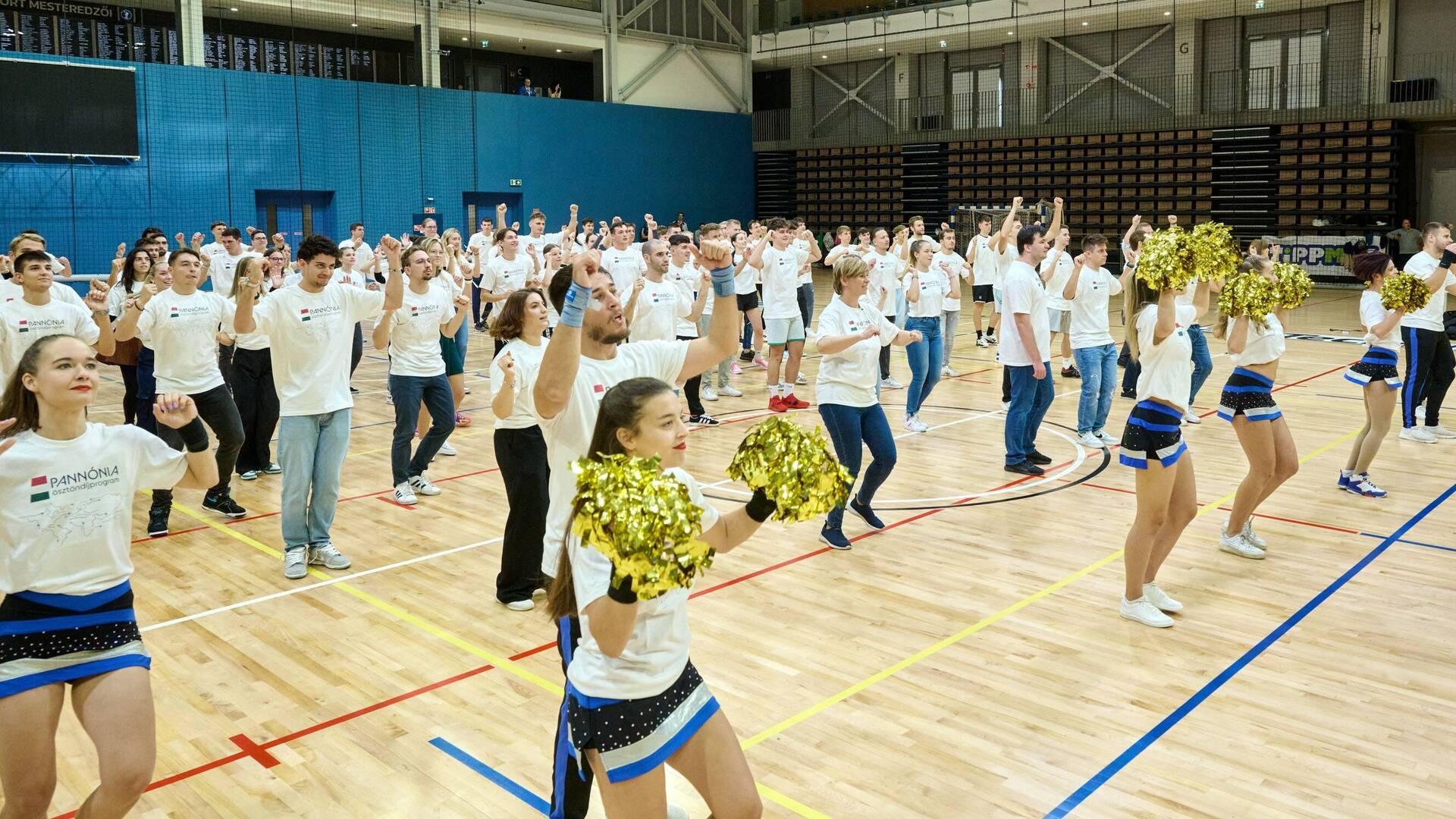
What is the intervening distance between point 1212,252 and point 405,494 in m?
5.41

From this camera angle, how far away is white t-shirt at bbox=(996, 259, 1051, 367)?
26.9 ft

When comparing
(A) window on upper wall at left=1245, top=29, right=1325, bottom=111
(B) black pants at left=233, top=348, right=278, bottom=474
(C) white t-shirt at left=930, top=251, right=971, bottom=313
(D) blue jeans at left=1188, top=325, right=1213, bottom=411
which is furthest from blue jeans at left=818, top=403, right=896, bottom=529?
(A) window on upper wall at left=1245, top=29, right=1325, bottom=111

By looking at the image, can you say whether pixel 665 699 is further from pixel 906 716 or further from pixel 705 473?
pixel 705 473

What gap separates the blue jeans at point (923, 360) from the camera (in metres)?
9.95

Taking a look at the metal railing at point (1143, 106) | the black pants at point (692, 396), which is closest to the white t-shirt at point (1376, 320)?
the black pants at point (692, 396)

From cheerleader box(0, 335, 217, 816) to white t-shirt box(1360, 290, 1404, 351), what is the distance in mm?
7431

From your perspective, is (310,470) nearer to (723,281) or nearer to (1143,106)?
(723,281)

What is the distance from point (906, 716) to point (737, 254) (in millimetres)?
9792

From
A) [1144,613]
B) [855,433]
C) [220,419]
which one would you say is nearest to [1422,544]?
[1144,613]

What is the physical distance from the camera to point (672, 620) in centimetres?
273

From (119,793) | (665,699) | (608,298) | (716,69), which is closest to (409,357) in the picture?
(608,298)

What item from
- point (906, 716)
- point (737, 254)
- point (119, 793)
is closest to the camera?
point (119, 793)

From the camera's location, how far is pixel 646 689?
266cm

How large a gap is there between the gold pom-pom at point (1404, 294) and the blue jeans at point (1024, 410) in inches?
90.5
